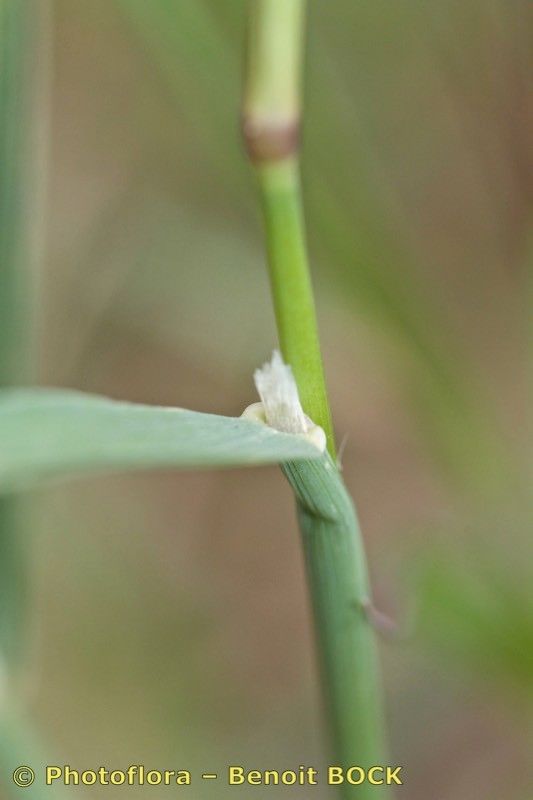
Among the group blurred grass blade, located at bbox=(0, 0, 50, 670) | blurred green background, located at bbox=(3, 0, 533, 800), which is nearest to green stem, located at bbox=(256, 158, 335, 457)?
blurred grass blade, located at bbox=(0, 0, 50, 670)

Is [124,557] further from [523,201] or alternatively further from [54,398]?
[54,398]

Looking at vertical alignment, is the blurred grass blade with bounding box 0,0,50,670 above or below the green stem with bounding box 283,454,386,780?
above

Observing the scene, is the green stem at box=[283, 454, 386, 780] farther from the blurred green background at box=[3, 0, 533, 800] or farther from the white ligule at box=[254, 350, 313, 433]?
the blurred green background at box=[3, 0, 533, 800]

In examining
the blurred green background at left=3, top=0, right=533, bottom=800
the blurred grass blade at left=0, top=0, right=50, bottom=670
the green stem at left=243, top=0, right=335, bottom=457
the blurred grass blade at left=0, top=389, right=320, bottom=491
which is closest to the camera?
the blurred grass blade at left=0, top=389, right=320, bottom=491

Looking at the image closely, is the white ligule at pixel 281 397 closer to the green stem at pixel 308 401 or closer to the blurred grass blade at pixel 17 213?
the green stem at pixel 308 401

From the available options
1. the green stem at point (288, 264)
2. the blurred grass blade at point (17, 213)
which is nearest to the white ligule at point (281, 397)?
the green stem at point (288, 264)

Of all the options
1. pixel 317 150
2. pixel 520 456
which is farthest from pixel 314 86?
pixel 520 456

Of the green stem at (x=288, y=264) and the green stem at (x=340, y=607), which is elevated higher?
the green stem at (x=288, y=264)

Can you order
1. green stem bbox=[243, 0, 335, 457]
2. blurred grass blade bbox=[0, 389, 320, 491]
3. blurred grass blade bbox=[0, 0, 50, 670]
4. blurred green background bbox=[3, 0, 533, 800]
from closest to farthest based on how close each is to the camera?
blurred grass blade bbox=[0, 389, 320, 491], green stem bbox=[243, 0, 335, 457], blurred grass blade bbox=[0, 0, 50, 670], blurred green background bbox=[3, 0, 533, 800]

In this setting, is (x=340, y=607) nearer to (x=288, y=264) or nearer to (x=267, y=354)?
(x=288, y=264)
